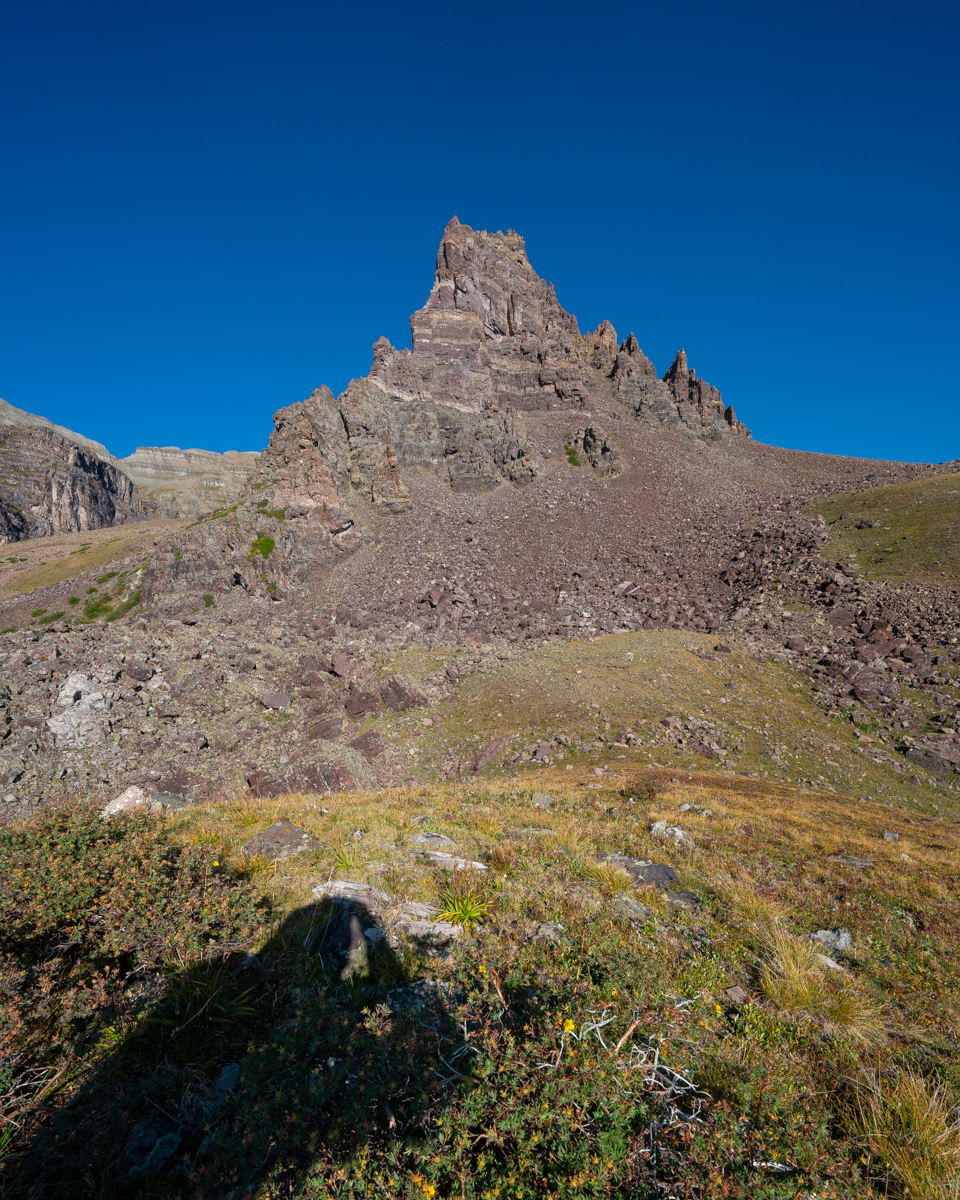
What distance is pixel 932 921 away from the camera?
637 cm

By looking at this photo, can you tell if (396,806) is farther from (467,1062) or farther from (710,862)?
(467,1062)

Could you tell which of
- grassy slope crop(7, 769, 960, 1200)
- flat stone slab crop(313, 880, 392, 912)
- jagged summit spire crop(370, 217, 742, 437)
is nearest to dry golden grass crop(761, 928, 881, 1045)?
grassy slope crop(7, 769, 960, 1200)

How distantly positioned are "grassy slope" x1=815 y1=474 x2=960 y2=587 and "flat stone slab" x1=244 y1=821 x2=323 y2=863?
35269 millimetres

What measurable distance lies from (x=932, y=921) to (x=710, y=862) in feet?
9.19

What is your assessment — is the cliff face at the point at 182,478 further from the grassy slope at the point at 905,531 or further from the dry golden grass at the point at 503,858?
the dry golden grass at the point at 503,858

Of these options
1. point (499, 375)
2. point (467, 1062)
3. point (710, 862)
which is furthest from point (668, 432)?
point (467, 1062)

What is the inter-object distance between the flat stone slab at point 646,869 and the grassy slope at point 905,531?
30.5 meters

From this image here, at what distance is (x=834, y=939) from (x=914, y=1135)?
3.41m

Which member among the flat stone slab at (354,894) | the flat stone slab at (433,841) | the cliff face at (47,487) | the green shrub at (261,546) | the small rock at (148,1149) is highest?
the cliff face at (47,487)

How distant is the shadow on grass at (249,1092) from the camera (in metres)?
2.62

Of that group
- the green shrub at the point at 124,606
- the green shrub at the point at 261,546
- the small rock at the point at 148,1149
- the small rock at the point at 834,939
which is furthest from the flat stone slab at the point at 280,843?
the green shrub at the point at 124,606

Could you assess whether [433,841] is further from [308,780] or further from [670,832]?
[308,780]

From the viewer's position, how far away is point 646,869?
7309 millimetres

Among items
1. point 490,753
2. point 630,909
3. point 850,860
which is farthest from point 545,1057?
point 490,753
